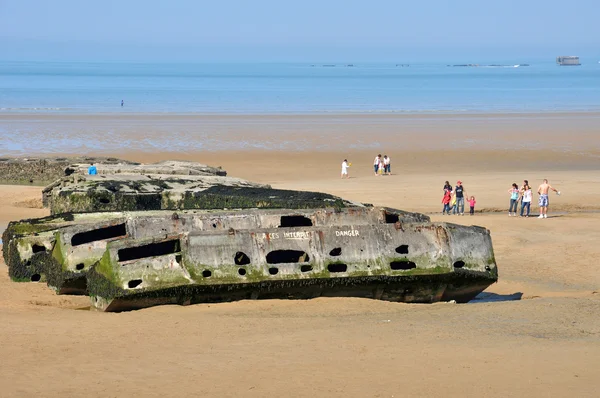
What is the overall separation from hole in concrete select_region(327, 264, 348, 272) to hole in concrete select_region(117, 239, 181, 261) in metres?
2.24

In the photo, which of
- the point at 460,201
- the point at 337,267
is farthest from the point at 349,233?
the point at 460,201

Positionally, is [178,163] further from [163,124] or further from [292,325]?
[163,124]

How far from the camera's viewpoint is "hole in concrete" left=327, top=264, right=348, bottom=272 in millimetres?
14016

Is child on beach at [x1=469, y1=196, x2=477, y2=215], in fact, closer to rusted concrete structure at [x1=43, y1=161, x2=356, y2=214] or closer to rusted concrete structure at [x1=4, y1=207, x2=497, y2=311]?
rusted concrete structure at [x1=43, y1=161, x2=356, y2=214]

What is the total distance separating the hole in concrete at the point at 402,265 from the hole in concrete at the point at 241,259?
7.21ft

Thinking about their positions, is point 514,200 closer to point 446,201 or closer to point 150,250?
point 446,201

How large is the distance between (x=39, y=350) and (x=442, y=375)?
14.9ft

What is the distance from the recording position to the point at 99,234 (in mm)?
16094

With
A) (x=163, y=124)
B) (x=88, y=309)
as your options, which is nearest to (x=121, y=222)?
Answer: (x=88, y=309)

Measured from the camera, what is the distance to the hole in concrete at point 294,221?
16.5m

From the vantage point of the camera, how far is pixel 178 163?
32.7m

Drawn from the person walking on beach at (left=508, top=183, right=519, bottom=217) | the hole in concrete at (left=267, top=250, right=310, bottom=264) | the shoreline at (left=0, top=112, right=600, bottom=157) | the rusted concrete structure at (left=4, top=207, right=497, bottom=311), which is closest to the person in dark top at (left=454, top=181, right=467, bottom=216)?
the person walking on beach at (left=508, top=183, right=519, bottom=217)

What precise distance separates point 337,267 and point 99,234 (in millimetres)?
4472

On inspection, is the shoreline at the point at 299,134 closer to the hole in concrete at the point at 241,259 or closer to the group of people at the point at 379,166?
the group of people at the point at 379,166
